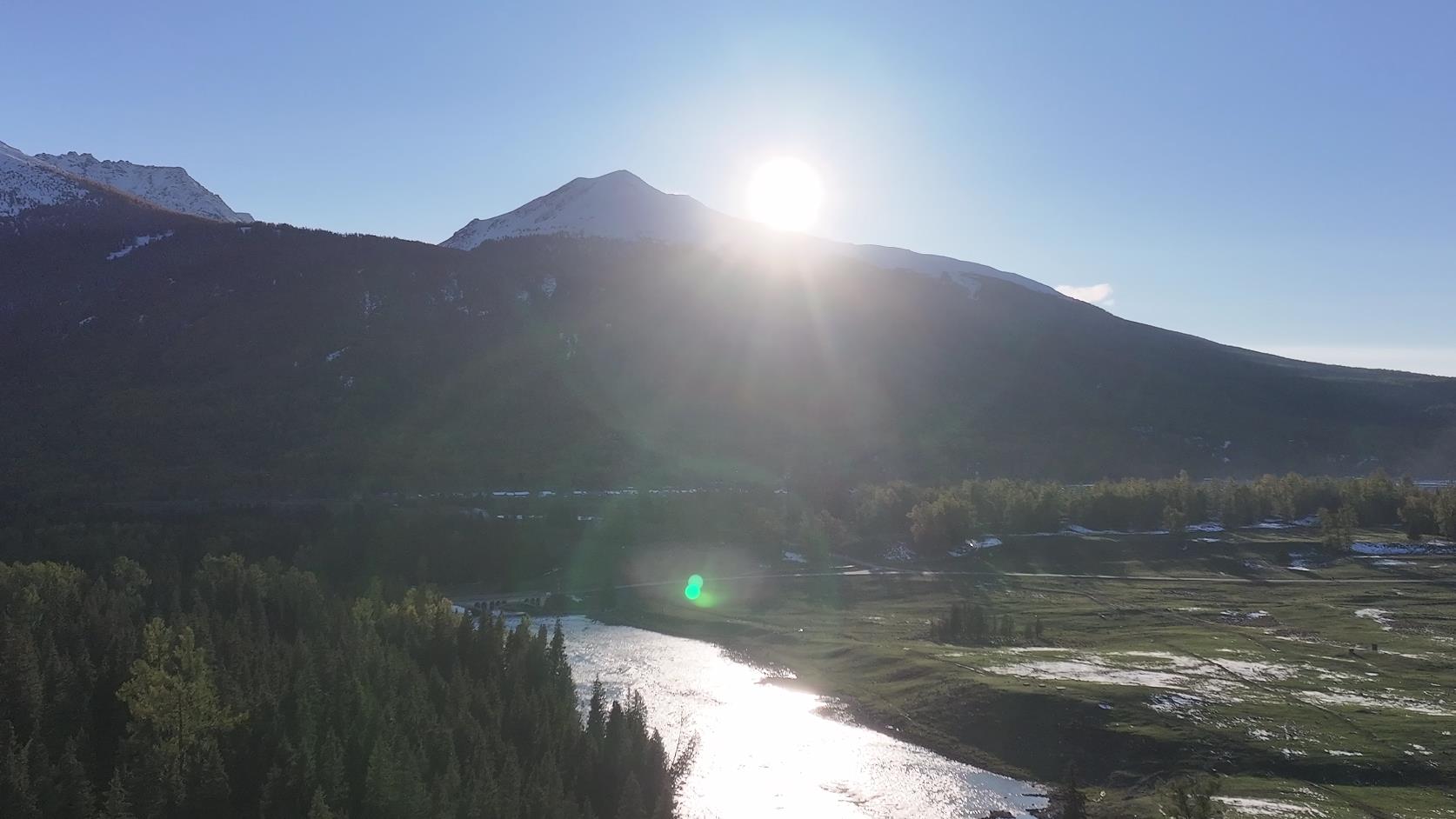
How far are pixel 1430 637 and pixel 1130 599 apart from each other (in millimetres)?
44499

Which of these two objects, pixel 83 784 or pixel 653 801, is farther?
pixel 653 801

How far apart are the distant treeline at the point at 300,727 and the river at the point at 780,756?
27.3 feet

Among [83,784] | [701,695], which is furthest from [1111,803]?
[83,784]

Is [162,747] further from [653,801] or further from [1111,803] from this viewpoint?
[1111,803]

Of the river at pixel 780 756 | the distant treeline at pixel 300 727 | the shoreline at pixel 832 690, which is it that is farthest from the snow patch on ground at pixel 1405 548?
the distant treeline at pixel 300 727

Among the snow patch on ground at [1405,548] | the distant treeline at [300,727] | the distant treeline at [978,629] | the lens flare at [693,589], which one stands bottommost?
the lens flare at [693,589]

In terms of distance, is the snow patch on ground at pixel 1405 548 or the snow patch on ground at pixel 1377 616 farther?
the snow patch on ground at pixel 1405 548

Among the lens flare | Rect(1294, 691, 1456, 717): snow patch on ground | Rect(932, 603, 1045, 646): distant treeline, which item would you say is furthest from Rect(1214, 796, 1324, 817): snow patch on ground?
the lens flare

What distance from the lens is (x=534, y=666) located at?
9750 cm

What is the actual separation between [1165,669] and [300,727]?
94.2 meters

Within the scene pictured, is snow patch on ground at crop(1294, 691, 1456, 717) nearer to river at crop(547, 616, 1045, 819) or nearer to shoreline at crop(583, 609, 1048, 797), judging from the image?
shoreline at crop(583, 609, 1048, 797)

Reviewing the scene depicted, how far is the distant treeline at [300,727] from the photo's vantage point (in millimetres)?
61219

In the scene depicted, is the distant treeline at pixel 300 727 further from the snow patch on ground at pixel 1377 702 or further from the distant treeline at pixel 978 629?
the snow patch on ground at pixel 1377 702

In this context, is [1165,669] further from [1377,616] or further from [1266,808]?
[1377,616]
